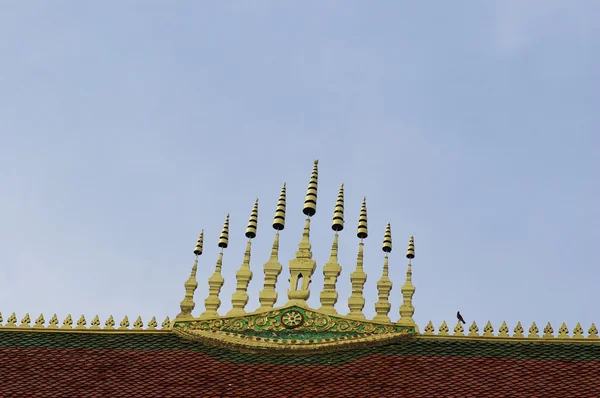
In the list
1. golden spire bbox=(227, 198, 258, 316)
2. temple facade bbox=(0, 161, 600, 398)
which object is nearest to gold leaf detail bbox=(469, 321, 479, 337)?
temple facade bbox=(0, 161, 600, 398)

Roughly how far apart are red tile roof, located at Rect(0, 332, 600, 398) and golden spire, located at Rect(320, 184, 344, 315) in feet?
4.30

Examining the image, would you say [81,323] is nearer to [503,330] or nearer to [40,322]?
[40,322]

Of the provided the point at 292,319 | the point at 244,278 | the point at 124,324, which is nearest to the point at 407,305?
the point at 292,319

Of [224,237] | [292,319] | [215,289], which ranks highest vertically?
[224,237]

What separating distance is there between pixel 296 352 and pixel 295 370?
0.87 metres

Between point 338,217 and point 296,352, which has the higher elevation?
point 338,217

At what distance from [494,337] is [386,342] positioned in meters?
2.22

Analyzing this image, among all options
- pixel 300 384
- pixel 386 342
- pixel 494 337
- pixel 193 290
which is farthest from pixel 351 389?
pixel 193 290

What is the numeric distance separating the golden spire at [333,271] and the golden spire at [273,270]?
3.56ft

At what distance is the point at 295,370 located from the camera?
20016 millimetres

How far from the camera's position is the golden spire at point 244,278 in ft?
72.7

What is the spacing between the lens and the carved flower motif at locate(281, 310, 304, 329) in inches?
839

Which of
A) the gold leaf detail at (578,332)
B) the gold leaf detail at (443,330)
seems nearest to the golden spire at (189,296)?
the gold leaf detail at (443,330)

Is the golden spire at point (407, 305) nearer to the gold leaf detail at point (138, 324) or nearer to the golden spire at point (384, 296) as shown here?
the golden spire at point (384, 296)
